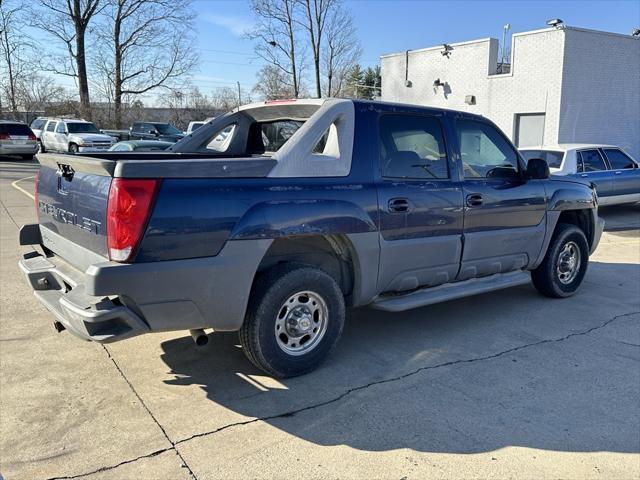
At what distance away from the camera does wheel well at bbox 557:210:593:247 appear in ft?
20.8

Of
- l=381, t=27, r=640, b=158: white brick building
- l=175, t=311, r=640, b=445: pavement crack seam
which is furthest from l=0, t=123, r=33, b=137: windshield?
l=175, t=311, r=640, b=445: pavement crack seam

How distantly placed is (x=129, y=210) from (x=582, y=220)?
5250mm

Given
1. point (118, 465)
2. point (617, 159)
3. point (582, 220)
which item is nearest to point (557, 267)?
point (582, 220)

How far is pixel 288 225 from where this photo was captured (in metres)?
3.71

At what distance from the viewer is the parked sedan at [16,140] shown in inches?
1012

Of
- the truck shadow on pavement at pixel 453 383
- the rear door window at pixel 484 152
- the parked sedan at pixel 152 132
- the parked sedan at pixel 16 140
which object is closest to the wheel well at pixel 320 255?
the truck shadow on pavement at pixel 453 383

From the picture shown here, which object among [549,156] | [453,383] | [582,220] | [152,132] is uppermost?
[152,132]

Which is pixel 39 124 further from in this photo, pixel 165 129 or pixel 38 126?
pixel 165 129

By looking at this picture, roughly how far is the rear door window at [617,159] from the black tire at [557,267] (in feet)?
22.2

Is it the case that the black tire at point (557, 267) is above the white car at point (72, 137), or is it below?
below

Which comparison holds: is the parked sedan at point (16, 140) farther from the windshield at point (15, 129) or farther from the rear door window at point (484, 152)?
the rear door window at point (484, 152)

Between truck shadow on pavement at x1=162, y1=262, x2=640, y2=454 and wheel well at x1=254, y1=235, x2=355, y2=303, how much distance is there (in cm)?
66

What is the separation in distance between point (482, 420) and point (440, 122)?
2.59m

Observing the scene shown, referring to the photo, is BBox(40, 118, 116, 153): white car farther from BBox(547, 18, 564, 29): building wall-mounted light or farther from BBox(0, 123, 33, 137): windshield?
BBox(547, 18, 564, 29): building wall-mounted light
